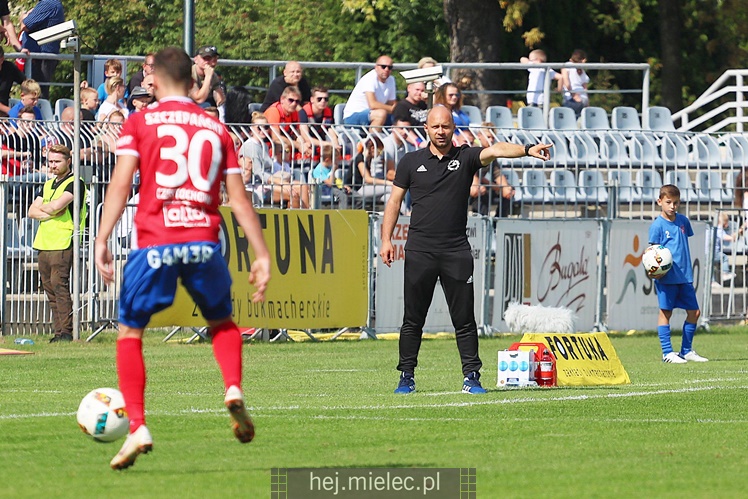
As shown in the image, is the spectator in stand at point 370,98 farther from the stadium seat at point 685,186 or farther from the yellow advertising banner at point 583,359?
the yellow advertising banner at point 583,359

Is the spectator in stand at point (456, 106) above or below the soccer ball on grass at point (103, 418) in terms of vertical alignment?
above

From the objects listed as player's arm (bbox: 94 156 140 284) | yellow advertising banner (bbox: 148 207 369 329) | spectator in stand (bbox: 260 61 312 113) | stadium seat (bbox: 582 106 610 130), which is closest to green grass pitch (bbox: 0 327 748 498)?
player's arm (bbox: 94 156 140 284)

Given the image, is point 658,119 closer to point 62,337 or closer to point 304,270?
point 304,270

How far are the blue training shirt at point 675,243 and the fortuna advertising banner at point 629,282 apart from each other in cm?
497

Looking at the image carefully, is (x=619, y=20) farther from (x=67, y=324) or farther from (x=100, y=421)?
(x=100, y=421)

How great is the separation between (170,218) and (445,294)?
4.30 m

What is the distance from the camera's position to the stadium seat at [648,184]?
A: 22.9m

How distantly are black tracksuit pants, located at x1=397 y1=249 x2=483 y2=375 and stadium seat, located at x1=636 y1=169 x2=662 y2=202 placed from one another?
1112 centimetres

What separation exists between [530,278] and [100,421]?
45.1ft

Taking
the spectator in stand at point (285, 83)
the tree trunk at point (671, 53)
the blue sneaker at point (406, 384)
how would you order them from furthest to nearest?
1. the tree trunk at point (671, 53)
2. the spectator in stand at point (285, 83)
3. the blue sneaker at point (406, 384)

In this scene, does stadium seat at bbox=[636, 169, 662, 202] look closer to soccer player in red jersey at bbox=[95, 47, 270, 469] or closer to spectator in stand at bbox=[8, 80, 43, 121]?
spectator in stand at bbox=[8, 80, 43, 121]

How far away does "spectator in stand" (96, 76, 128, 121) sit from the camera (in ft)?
73.1

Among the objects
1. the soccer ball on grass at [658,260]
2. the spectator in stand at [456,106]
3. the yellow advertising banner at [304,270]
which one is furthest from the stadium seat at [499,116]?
the soccer ball on grass at [658,260]

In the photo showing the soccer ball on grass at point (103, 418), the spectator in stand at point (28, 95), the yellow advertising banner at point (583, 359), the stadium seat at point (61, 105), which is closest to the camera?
the soccer ball on grass at point (103, 418)
